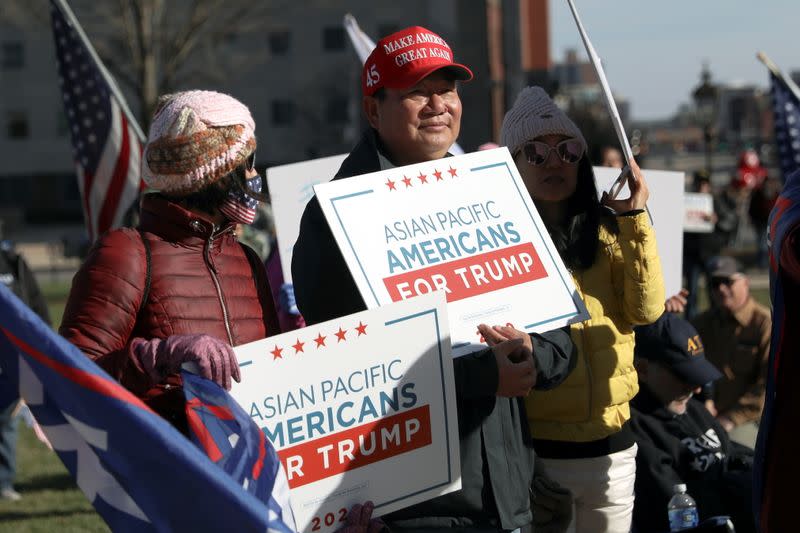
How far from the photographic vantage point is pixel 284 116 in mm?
58125

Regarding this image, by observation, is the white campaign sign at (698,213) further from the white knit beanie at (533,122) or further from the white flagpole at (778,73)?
the white knit beanie at (533,122)

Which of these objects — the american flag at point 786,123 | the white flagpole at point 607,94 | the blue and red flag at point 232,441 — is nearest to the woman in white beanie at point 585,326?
the white flagpole at point 607,94

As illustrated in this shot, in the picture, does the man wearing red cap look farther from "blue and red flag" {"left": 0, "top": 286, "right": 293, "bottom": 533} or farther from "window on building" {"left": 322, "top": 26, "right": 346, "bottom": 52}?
"window on building" {"left": 322, "top": 26, "right": 346, "bottom": 52}

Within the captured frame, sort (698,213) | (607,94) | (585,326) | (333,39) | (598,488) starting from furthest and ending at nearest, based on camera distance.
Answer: (333,39) → (698,213) → (598,488) → (585,326) → (607,94)

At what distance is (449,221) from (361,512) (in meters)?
0.83

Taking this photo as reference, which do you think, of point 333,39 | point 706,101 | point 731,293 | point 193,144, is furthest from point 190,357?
point 333,39

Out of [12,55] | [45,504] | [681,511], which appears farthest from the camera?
[12,55]

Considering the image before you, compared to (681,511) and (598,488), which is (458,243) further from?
(681,511)

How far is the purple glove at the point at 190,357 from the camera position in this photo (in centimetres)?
254

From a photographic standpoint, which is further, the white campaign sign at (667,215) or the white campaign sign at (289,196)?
the white campaign sign at (289,196)

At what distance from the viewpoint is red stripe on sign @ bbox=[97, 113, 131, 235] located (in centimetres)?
702

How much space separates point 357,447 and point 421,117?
0.98 meters

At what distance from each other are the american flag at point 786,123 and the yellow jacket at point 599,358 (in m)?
4.69

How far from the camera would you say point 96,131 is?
7.08 m
